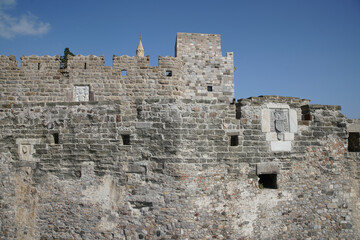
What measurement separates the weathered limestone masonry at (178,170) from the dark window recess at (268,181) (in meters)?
0.03

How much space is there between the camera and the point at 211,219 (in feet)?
21.2

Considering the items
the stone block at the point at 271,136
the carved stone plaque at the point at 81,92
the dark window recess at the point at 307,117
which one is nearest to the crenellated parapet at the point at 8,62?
the carved stone plaque at the point at 81,92

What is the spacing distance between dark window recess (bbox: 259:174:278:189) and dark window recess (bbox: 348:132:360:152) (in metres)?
2.89

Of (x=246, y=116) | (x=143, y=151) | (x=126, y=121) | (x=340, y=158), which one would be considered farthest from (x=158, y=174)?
(x=340, y=158)

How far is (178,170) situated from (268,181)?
2.56 meters

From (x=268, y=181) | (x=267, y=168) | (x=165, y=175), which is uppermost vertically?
(x=267, y=168)

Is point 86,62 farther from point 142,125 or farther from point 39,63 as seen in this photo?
point 142,125

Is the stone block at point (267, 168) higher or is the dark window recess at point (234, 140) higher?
the dark window recess at point (234, 140)

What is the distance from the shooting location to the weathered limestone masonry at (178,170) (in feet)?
21.3

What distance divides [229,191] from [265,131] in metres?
1.76

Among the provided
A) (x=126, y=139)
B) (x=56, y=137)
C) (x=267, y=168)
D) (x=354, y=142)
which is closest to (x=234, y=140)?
(x=267, y=168)

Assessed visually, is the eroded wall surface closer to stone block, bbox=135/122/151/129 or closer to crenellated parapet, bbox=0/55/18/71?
stone block, bbox=135/122/151/129

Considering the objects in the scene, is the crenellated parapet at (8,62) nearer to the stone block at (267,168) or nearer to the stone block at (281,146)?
the stone block at (267,168)

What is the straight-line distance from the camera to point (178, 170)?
6422 mm
